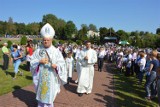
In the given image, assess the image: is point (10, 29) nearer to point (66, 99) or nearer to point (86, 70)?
point (86, 70)

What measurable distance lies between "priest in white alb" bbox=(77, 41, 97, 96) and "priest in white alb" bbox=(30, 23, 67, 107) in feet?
9.20

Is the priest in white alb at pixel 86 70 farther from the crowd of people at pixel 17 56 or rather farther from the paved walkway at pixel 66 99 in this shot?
the crowd of people at pixel 17 56

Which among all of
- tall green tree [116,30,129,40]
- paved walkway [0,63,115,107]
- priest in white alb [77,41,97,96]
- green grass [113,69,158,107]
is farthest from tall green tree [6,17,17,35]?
priest in white alb [77,41,97,96]

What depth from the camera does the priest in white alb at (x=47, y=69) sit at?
7324mm

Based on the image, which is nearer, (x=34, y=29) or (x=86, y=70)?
(x=86, y=70)

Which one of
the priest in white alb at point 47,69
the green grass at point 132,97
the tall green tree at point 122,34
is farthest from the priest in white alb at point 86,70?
the tall green tree at point 122,34

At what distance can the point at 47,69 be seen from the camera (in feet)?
24.2

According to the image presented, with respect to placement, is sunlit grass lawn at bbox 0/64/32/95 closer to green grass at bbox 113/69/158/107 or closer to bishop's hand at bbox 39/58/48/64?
bishop's hand at bbox 39/58/48/64

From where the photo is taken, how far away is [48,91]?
7348 millimetres

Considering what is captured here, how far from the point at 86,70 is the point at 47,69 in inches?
128

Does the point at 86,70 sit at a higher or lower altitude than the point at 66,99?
higher

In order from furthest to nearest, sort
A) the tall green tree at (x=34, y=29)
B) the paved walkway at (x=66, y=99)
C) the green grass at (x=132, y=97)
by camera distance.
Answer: the tall green tree at (x=34, y=29)
the green grass at (x=132, y=97)
the paved walkway at (x=66, y=99)

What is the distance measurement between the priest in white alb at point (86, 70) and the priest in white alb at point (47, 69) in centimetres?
281

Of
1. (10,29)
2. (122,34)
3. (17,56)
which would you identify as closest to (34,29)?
(10,29)
